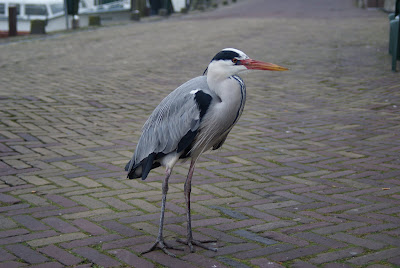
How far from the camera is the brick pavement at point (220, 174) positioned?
11.6 feet

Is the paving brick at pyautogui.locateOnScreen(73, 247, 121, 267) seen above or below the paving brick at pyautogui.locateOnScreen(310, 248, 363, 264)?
below

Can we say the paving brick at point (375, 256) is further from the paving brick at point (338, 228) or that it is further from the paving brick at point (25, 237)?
the paving brick at point (25, 237)

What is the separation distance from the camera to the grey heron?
3.31 meters

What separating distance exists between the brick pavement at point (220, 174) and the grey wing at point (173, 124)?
0.61 meters

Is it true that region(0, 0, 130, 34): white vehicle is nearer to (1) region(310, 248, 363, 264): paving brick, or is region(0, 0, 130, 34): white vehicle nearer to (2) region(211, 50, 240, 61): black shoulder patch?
(2) region(211, 50, 240, 61): black shoulder patch

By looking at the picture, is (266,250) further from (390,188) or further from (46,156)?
(46,156)

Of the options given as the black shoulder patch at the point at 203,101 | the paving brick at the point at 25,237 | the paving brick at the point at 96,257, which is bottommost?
the paving brick at the point at 96,257

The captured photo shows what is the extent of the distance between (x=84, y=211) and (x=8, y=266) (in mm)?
961

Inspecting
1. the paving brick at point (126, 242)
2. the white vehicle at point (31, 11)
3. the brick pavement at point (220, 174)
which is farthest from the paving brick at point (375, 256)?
the white vehicle at point (31, 11)

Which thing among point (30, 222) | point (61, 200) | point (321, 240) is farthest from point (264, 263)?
point (61, 200)

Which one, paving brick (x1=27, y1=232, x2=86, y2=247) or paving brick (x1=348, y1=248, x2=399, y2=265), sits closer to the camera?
paving brick (x1=348, y1=248, x2=399, y2=265)

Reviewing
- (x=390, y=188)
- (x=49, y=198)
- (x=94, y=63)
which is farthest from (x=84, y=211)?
(x=94, y=63)

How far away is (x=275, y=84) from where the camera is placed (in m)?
Answer: 9.46

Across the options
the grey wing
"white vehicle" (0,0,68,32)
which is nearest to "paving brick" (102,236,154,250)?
the grey wing
